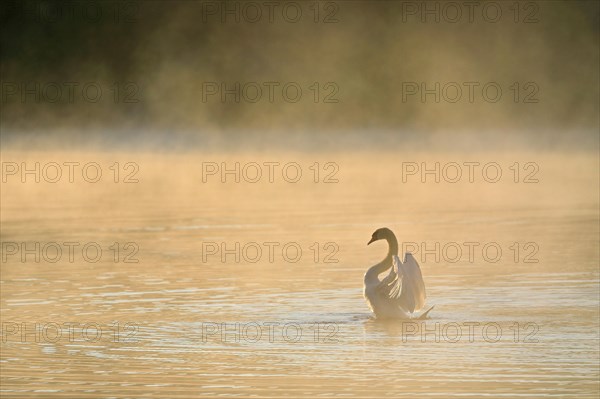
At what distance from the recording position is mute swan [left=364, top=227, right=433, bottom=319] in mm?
13906

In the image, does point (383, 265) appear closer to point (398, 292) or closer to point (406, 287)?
point (398, 292)

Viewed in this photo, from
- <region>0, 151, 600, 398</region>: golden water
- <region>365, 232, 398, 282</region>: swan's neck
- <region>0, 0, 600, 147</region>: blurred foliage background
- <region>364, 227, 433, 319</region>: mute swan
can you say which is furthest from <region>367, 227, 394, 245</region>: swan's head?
<region>0, 0, 600, 147</region>: blurred foliage background

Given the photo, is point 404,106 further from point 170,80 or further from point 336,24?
point 336,24

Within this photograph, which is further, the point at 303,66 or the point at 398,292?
the point at 303,66

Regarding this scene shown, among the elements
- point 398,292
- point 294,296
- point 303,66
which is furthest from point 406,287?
point 303,66

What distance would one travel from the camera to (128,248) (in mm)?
19250

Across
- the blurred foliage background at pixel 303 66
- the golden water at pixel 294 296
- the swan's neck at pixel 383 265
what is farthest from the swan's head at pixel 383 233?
the blurred foliage background at pixel 303 66

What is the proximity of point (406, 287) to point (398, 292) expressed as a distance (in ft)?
0.52

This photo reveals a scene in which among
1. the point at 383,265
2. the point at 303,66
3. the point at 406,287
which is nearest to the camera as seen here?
the point at 406,287

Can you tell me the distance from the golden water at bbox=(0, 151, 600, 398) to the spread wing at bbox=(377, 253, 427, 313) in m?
0.21

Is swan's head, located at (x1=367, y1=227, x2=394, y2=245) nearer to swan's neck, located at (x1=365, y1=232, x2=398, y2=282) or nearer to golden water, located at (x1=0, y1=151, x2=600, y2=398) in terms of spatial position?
swan's neck, located at (x1=365, y1=232, x2=398, y2=282)

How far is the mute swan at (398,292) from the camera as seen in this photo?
1391 centimetres

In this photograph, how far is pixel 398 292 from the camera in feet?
46.1

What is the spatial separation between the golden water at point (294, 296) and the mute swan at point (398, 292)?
19 cm
